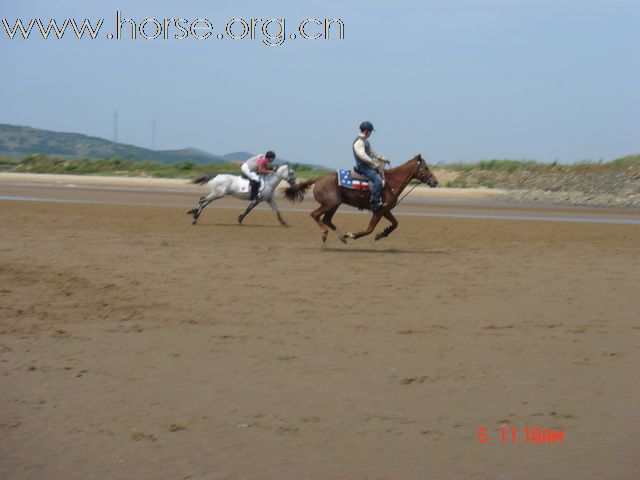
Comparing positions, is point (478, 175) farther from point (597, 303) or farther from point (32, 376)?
point (32, 376)

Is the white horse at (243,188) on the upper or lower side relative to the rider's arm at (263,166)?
lower

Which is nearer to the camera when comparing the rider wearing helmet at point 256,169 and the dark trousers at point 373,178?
the dark trousers at point 373,178

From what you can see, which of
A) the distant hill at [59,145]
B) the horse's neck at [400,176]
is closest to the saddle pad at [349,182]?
the horse's neck at [400,176]

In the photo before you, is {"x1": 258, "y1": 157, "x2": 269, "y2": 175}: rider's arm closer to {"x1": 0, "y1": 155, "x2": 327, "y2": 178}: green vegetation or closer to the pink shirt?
the pink shirt

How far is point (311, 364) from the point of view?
9.23 meters

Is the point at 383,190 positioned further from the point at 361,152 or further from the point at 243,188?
the point at 243,188

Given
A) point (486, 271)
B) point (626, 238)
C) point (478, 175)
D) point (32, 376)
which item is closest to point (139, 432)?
point (32, 376)

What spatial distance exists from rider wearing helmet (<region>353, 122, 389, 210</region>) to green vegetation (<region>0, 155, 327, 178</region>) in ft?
148

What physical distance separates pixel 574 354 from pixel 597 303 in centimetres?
335

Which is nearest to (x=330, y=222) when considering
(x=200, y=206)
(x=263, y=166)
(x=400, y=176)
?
(x=400, y=176)
